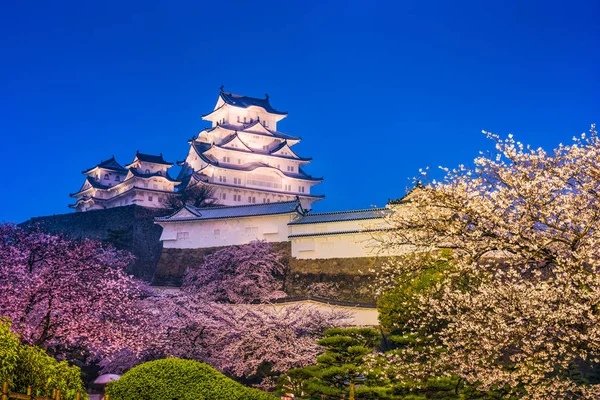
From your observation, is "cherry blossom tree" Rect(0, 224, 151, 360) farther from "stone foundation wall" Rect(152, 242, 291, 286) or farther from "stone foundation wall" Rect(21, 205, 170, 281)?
"stone foundation wall" Rect(21, 205, 170, 281)

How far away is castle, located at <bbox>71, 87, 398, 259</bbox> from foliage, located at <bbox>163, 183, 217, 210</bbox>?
328mm

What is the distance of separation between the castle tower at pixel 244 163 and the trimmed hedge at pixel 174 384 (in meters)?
39.2

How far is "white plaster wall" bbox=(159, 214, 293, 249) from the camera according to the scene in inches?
1455

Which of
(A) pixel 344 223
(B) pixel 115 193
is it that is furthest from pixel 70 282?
(B) pixel 115 193

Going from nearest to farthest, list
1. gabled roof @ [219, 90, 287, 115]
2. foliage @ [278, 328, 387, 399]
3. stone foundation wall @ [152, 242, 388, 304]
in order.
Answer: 1. foliage @ [278, 328, 387, 399]
2. stone foundation wall @ [152, 242, 388, 304]
3. gabled roof @ [219, 90, 287, 115]

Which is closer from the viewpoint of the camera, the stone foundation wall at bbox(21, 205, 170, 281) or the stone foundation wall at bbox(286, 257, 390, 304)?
the stone foundation wall at bbox(286, 257, 390, 304)

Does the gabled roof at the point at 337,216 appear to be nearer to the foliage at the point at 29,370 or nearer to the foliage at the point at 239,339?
the foliage at the point at 239,339

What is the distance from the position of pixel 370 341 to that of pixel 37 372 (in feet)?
36.3

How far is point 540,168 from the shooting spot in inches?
437

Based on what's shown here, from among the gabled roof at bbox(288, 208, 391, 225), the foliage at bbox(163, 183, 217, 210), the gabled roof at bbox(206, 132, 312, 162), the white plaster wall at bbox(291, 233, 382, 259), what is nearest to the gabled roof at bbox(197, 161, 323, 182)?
the gabled roof at bbox(206, 132, 312, 162)

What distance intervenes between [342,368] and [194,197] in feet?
122

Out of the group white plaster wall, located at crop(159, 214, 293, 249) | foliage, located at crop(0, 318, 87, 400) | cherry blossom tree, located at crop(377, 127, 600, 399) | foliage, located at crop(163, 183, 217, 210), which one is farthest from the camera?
foliage, located at crop(163, 183, 217, 210)

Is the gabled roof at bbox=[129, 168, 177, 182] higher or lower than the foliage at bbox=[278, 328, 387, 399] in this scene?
higher

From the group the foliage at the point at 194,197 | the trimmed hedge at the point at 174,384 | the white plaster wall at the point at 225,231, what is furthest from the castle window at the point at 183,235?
the trimmed hedge at the point at 174,384
